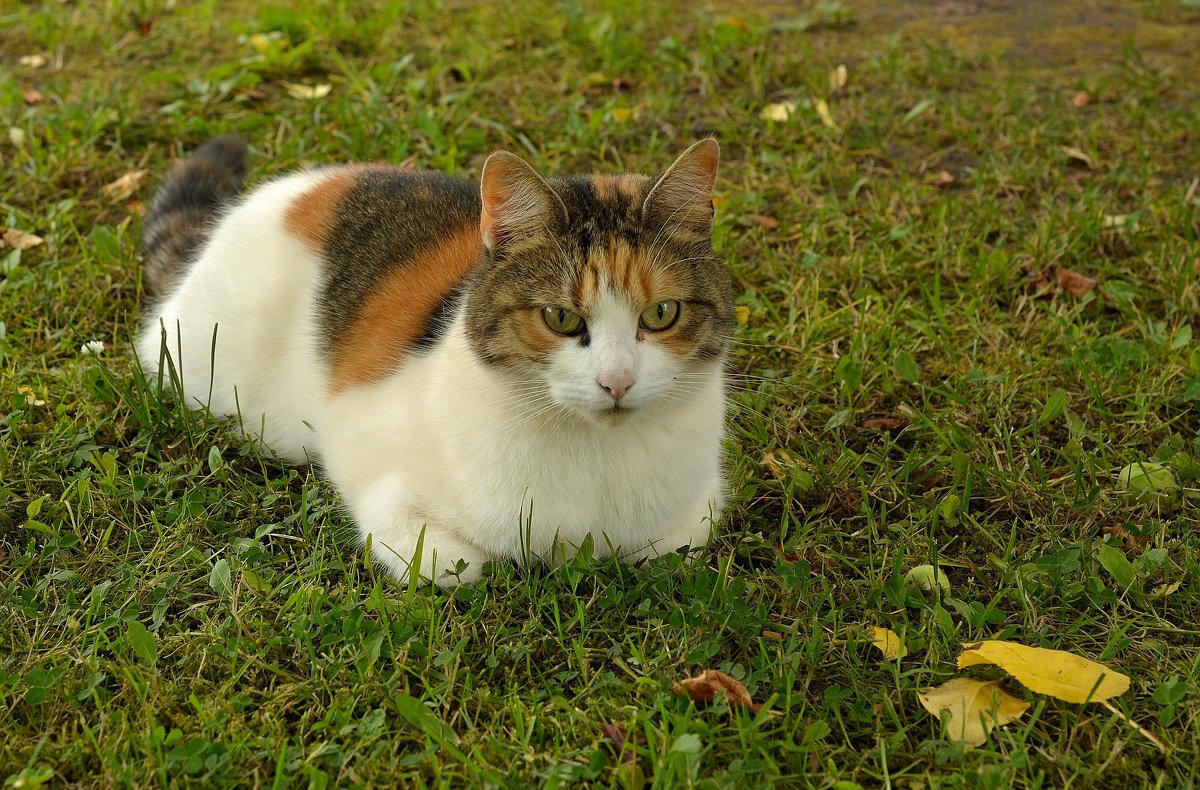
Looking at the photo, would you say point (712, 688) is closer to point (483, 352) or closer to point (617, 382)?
point (617, 382)

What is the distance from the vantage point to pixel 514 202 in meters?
2.44

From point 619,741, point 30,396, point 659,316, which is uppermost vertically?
point 659,316

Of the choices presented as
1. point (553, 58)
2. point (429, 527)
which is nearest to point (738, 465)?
point (429, 527)

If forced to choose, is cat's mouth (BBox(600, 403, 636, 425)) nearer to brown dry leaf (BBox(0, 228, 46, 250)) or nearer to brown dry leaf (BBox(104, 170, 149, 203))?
brown dry leaf (BBox(0, 228, 46, 250))

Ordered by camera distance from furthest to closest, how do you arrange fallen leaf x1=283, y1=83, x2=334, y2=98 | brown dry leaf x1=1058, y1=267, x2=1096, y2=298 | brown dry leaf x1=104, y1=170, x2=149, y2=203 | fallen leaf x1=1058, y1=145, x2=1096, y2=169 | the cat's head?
fallen leaf x1=283, y1=83, x2=334, y2=98 < fallen leaf x1=1058, y1=145, x2=1096, y2=169 < brown dry leaf x1=104, y1=170, x2=149, y2=203 < brown dry leaf x1=1058, y1=267, x2=1096, y2=298 < the cat's head

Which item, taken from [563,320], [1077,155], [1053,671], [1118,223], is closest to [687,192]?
[563,320]

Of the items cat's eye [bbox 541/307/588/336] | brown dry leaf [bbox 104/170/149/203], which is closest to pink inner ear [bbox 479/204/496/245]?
cat's eye [bbox 541/307/588/336]

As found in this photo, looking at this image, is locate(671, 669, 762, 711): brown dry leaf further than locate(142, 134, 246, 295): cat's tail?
No

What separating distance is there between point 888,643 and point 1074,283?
1.84m

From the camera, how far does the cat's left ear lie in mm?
2434

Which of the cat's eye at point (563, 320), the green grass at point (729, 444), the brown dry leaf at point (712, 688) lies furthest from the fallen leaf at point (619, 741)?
the cat's eye at point (563, 320)

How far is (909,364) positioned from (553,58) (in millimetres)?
2565

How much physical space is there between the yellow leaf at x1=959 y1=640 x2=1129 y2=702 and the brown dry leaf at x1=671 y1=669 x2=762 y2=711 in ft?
1.52

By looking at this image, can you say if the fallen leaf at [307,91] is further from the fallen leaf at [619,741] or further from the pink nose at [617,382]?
the fallen leaf at [619,741]
